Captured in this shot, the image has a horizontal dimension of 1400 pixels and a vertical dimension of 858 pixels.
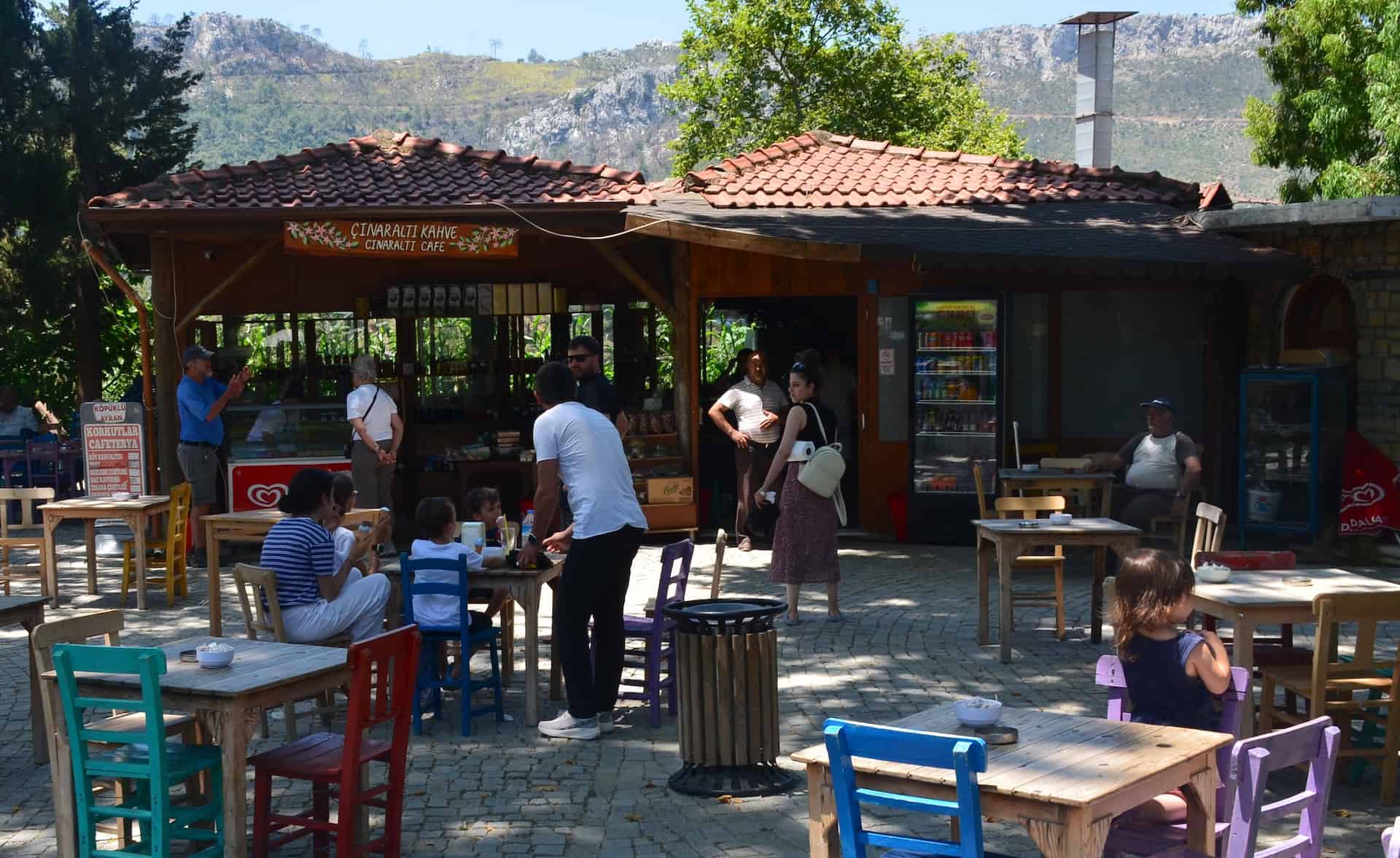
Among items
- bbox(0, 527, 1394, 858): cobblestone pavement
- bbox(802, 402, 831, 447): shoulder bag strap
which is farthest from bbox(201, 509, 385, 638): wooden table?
bbox(802, 402, 831, 447): shoulder bag strap

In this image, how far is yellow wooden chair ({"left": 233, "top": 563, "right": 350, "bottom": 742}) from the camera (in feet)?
21.5

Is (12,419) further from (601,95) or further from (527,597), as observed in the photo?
(601,95)

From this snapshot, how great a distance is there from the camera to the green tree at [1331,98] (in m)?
24.3

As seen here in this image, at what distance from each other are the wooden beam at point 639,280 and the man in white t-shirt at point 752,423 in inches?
45.1

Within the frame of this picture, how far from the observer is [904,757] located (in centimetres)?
367

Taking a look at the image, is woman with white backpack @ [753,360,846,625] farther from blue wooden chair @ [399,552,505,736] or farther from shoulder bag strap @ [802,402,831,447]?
blue wooden chair @ [399,552,505,736]

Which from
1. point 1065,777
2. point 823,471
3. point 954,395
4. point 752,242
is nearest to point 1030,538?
point 823,471

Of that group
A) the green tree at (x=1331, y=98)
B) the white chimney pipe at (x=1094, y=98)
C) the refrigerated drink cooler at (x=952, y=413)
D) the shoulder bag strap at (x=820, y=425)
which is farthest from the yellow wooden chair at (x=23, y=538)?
the green tree at (x=1331, y=98)

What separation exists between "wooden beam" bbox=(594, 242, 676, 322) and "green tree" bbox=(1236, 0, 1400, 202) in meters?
15.5

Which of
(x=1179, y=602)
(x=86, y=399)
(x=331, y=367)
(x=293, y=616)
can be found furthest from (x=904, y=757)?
(x=86, y=399)

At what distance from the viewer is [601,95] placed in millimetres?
125312

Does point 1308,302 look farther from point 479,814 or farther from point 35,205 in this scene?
point 35,205

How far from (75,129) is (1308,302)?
1885 centimetres

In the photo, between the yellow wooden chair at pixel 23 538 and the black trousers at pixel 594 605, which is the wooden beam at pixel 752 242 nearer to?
the black trousers at pixel 594 605
